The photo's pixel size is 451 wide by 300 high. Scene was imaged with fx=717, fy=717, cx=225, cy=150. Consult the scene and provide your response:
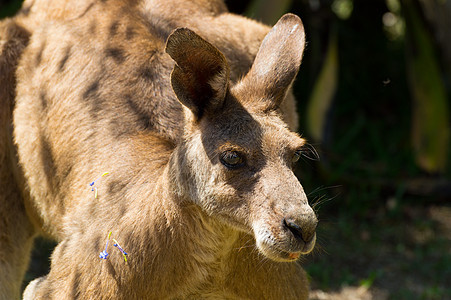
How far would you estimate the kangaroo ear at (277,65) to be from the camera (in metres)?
3.60

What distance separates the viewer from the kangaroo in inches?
132

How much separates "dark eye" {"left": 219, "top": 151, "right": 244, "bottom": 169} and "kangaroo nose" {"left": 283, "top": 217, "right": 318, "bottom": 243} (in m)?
0.36

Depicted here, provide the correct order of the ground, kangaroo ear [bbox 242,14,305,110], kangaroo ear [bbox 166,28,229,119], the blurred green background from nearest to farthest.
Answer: kangaroo ear [bbox 166,28,229,119], kangaroo ear [bbox 242,14,305,110], the ground, the blurred green background

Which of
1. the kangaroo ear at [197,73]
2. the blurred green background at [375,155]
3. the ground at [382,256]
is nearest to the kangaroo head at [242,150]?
the kangaroo ear at [197,73]

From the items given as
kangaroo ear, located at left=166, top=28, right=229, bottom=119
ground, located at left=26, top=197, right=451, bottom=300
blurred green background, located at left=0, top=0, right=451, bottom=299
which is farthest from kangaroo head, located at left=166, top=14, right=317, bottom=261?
blurred green background, located at left=0, top=0, right=451, bottom=299

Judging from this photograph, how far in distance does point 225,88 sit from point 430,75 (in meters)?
4.39

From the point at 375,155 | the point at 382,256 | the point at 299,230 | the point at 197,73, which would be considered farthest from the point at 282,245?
the point at 375,155

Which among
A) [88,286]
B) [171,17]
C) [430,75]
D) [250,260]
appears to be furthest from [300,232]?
[430,75]

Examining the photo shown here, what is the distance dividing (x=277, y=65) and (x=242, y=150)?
1.84 ft

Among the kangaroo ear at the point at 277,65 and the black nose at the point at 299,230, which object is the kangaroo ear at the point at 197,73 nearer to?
the kangaroo ear at the point at 277,65

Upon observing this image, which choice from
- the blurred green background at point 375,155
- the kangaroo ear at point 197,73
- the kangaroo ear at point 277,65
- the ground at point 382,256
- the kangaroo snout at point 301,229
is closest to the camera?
the kangaroo snout at point 301,229

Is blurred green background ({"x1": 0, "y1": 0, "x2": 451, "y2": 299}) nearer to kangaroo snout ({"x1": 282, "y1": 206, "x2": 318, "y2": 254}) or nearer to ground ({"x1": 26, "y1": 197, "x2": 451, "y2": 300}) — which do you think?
ground ({"x1": 26, "y1": 197, "x2": 451, "y2": 300})

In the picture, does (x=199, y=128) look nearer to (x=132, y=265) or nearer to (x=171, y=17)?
(x=132, y=265)

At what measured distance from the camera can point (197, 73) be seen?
11.4 ft
